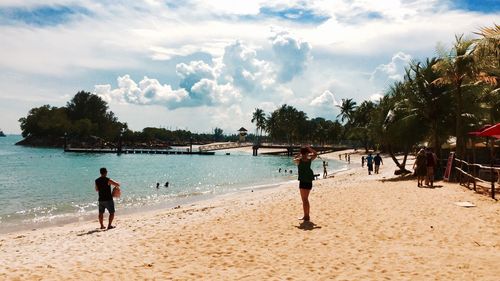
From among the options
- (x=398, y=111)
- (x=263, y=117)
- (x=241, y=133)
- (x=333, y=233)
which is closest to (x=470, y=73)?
(x=398, y=111)

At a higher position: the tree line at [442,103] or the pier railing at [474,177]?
the tree line at [442,103]

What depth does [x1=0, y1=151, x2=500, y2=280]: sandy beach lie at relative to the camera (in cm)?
737

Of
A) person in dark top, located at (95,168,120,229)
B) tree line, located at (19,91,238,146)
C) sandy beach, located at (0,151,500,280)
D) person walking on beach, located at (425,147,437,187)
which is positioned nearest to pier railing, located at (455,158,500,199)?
person walking on beach, located at (425,147,437,187)

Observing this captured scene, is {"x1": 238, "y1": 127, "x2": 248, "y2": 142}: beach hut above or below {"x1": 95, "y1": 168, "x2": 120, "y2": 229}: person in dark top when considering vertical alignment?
above

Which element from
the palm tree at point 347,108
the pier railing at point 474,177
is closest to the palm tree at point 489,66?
the pier railing at point 474,177

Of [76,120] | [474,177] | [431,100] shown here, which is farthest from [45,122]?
[474,177]

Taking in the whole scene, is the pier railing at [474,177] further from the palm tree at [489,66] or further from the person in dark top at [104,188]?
the person in dark top at [104,188]

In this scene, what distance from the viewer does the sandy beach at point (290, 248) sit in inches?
290

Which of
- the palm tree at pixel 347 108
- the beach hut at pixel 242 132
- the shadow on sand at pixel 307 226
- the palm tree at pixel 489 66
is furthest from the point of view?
Answer: the beach hut at pixel 242 132

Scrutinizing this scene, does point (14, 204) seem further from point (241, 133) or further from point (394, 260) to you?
point (241, 133)

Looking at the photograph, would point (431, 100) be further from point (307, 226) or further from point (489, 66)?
point (307, 226)

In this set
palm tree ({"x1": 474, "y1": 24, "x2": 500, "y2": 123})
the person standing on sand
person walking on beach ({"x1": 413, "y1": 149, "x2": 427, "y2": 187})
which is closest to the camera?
the person standing on sand

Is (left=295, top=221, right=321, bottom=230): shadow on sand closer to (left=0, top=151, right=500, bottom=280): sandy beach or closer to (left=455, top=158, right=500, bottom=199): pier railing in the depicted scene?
(left=0, top=151, right=500, bottom=280): sandy beach

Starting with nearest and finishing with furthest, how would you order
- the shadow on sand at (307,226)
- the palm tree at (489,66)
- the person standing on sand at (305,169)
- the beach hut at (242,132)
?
the shadow on sand at (307,226)
the person standing on sand at (305,169)
the palm tree at (489,66)
the beach hut at (242,132)
